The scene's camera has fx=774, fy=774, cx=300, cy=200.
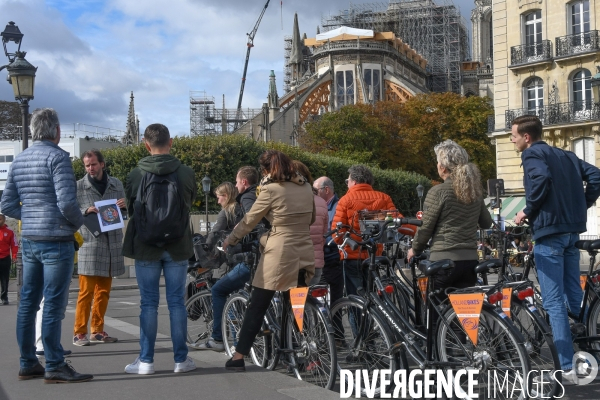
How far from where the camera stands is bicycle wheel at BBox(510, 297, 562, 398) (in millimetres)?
4781

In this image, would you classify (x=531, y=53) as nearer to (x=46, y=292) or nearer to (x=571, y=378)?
(x=571, y=378)

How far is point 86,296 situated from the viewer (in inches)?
315

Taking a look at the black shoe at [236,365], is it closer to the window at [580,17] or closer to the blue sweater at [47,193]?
the blue sweater at [47,193]

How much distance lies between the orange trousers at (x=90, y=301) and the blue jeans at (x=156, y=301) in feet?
6.31

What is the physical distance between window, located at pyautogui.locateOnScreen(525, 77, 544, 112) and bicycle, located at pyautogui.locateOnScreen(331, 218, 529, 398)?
3246 cm

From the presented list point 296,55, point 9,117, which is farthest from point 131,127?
point 296,55

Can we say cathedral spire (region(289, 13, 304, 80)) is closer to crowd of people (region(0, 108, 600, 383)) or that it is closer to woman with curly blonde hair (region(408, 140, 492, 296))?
crowd of people (region(0, 108, 600, 383))

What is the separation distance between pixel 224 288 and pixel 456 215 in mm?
2395

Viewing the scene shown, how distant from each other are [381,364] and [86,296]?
3705mm

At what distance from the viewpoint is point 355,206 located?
24.7 ft

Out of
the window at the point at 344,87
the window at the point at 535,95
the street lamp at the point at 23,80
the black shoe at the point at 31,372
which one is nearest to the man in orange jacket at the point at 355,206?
the black shoe at the point at 31,372

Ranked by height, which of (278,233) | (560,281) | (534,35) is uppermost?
(534,35)

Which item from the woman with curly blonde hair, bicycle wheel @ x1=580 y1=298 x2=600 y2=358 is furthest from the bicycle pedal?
the woman with curly blonde hair

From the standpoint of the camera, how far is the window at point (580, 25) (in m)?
Result: 34.5
